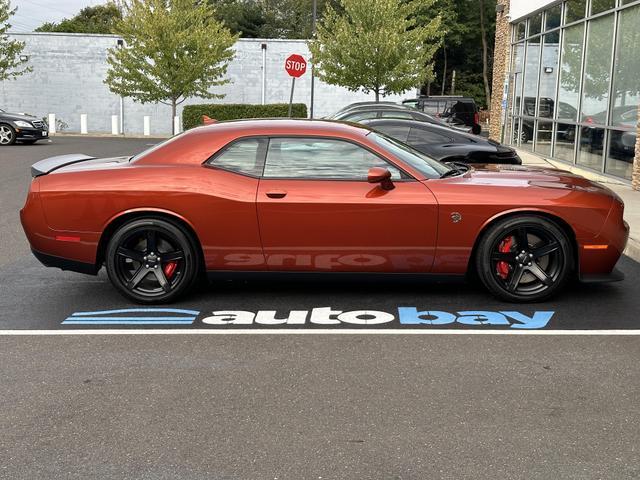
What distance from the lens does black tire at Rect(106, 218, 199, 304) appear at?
6.17 meters

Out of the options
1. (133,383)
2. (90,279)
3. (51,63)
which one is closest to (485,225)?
(133,383)

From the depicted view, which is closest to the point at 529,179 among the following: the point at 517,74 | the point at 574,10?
the point at 574,10

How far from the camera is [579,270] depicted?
6.26 meters

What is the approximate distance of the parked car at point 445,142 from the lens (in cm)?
1266

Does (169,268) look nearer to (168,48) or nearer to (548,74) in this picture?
(548,74)

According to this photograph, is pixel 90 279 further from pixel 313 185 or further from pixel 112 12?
pixel 112 12

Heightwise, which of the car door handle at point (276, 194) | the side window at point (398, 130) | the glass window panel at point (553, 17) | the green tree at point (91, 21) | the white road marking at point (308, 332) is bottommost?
the white road marking at point (308, 332)

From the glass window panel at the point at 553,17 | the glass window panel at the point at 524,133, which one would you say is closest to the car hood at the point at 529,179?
the glass window panel at the point at 553,17

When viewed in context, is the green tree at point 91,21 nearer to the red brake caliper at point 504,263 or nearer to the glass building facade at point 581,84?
the glass building facade at point 581,84

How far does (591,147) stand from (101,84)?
26.3 m

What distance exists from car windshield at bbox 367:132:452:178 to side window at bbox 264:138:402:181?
24 centimetres

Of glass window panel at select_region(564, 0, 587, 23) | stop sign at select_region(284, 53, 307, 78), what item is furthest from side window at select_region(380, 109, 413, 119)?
stop sign at select_region(284, 53, 307, 78)

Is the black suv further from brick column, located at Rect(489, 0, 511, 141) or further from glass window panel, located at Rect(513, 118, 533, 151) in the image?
glass window panel, located at Rect(513, 118, 533, 151)

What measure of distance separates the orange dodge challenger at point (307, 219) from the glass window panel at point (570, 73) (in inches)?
465
